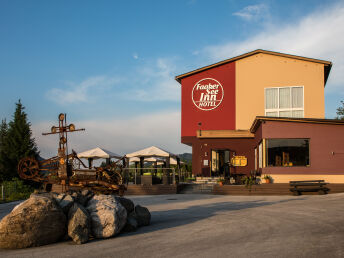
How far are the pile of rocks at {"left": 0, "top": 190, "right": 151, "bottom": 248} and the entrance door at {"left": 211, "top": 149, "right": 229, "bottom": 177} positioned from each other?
1881cm

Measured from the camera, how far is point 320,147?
19078mm

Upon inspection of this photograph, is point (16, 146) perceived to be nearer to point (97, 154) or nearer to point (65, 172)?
point (97, 154)

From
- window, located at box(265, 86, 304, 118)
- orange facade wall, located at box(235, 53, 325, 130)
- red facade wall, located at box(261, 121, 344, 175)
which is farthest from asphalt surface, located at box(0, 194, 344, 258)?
orange facade wall, located at box(235, 53, 325, 130)

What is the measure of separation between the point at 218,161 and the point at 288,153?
29.4 ft

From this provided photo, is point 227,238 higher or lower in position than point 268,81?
lower

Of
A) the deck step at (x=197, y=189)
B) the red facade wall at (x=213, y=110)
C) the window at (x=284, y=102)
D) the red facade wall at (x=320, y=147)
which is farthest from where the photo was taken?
the red facade wall at (x=213, y=110)

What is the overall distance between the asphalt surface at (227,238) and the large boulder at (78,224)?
19cm

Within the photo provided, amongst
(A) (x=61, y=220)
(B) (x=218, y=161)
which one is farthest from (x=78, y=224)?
(B) (x=218, y=161)

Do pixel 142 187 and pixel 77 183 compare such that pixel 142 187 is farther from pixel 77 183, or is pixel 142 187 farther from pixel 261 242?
pixel 261 242

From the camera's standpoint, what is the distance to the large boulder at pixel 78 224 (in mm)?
7887

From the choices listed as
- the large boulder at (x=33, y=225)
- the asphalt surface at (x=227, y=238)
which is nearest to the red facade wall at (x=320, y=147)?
the asphalt surface at (x=227, y=238)

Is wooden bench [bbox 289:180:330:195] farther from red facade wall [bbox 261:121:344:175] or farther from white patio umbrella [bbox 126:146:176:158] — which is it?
white patio umbrella [bbox 126:146:176:158]

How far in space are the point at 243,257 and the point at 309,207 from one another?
745 centimetres

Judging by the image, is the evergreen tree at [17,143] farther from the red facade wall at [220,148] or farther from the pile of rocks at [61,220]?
the pile of rocks at [61,220]
